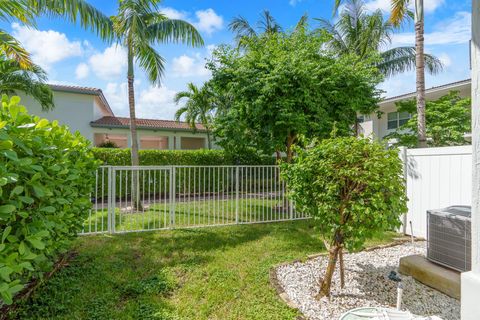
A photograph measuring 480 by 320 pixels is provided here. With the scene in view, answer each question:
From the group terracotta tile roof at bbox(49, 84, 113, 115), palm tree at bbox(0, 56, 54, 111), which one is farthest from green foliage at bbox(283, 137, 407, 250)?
terracotta tile roof at bbox(49, 84, 113, 115)

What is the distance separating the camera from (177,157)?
38.4 feet

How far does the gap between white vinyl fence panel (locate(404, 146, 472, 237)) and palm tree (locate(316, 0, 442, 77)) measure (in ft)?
28.2

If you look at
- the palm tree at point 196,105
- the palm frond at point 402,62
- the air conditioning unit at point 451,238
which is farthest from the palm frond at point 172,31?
the palm frond at point 402,62

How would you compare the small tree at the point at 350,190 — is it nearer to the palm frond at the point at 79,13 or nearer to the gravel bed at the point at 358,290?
the gravel bed at the point at 358,290

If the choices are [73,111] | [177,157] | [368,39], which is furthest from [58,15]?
[368,39]

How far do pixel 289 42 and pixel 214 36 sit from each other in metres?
3.49

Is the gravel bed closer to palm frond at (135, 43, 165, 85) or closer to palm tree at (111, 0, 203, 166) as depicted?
palm tree at (111, 0, 203, 166)

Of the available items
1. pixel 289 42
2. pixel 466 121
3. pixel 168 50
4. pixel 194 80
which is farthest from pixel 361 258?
pixel 194 80

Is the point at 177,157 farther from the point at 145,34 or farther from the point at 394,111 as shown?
the point at 394,111

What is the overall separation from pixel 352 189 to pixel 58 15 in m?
8.24

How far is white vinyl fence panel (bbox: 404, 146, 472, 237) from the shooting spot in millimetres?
4582

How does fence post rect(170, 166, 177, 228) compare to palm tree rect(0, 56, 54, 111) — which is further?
palm tree rect(0, 56, 54, 111)

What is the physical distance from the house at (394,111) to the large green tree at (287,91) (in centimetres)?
646

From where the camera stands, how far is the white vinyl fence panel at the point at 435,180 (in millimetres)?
4582
